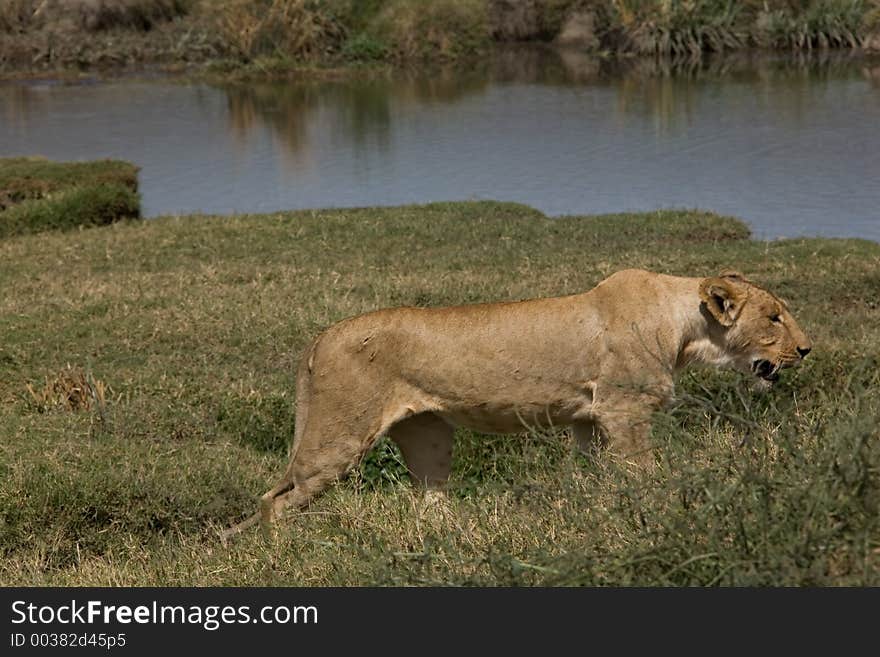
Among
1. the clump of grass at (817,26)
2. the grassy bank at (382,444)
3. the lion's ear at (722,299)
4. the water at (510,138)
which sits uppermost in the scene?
the lion's ear at (722,299)

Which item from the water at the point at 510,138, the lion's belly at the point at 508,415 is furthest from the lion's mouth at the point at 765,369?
the water at the point at 510,138

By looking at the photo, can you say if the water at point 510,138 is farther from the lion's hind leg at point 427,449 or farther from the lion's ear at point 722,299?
the lion's hind leg at point 427,449

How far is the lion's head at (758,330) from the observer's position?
6.85 m

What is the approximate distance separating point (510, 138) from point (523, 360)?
1916cm

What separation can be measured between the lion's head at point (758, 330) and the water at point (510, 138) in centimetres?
991

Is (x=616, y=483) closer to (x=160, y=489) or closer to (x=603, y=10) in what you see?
(x=160, y=489)

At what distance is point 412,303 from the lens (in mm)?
11609

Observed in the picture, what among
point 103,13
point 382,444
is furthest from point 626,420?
point 103,13

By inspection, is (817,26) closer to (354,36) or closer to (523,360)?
(354,36)

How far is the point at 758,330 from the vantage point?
6883 millimetres

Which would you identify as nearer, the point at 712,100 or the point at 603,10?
the point at 712,100

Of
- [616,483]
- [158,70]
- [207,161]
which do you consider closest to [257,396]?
[616,483]

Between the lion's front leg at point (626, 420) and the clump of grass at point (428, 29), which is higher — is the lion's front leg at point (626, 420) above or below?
above

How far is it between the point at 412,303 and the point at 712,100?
18.1 meters
